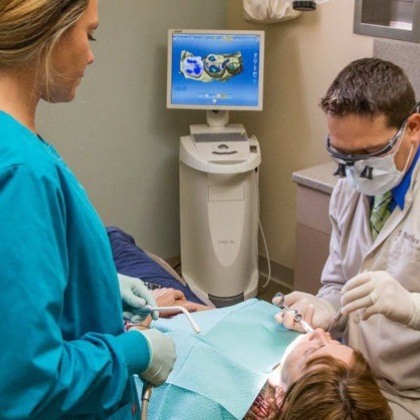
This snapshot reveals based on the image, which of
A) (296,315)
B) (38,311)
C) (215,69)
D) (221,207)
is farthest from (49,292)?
(215,69)

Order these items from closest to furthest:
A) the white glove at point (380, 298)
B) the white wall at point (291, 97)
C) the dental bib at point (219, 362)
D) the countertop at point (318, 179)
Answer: the white glove at point (380, 298) → the dental bib at point (219, 362) → the countertop at point (318, 179) → the white wall at point (291, 97)

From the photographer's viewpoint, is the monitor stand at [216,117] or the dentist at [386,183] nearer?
the dentist at [386,183]

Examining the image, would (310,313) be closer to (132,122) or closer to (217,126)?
(217,126)

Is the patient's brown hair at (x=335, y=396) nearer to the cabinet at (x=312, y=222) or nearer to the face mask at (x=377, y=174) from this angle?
the face mask at (x=377, y=174)

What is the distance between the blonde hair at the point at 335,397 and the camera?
1237mm

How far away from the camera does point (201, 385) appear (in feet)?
5.39

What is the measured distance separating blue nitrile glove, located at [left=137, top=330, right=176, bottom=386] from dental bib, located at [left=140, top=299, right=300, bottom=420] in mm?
476

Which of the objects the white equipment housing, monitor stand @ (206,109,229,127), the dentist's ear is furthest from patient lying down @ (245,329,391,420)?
monitor stand @ (206,109,229,127)

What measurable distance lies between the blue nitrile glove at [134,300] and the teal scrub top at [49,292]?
0.36 metres

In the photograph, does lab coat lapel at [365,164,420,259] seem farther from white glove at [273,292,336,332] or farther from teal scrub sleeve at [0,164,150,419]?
teal scrub sleeve at [0,164,150,419]

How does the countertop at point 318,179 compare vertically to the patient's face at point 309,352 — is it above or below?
above

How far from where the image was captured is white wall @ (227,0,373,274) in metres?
2.93

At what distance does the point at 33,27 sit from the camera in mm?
860

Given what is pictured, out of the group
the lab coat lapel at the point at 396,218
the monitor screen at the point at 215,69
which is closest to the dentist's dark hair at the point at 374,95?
the lab coat lapel at the point at 396,218
